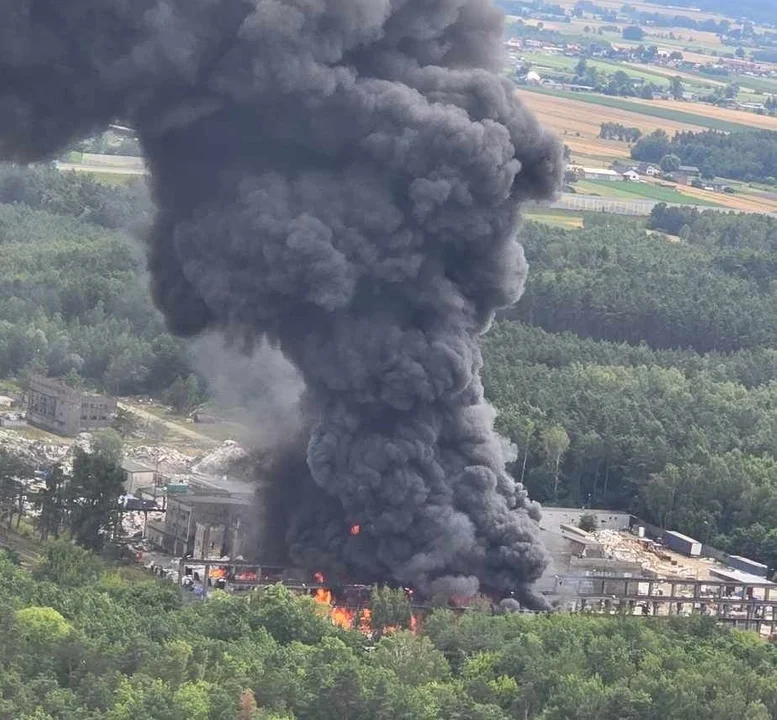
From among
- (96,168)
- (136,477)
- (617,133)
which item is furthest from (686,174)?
(136,477)

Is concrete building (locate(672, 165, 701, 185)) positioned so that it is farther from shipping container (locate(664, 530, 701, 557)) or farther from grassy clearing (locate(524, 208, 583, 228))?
shipping container (locate(664, 530, 701, 557))

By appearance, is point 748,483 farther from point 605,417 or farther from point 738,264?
point 738,264

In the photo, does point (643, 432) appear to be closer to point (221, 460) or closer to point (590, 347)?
point (221, 460)

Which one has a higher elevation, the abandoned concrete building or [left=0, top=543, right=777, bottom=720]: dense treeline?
[left=0, top=543, right=777, bottom=720]: dense treeline

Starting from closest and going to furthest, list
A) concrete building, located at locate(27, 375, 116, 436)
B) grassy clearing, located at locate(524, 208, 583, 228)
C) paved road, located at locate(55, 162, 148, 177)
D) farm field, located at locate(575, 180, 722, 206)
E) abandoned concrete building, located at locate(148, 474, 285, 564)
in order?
abandoned concrete building, located at locate(148, 474, 285, 564) → concrete building, located at locate(27, 375, 116, 436) → paved road, located at locate(55, 162, 148, 177) → grassy clearing, located at locate(524, 208, 583, 228) → farm field, located at locate(575, 180, 722, 206)

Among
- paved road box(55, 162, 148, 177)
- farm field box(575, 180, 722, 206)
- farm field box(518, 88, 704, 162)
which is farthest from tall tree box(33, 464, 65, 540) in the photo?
farm field box(518, 88, 704, 162)

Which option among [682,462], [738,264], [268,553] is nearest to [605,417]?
[682,462]
